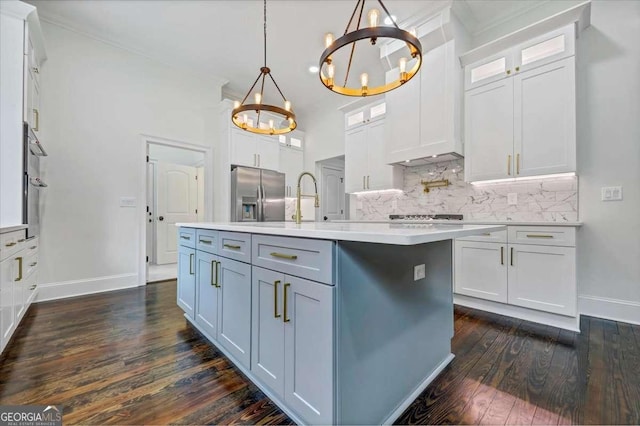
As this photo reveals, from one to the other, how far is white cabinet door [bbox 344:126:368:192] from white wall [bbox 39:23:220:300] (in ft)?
8.80

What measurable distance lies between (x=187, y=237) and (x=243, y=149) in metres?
2.59

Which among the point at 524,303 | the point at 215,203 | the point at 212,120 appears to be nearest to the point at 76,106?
the point at 212,120

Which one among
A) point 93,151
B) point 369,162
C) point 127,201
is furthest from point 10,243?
point 369,162

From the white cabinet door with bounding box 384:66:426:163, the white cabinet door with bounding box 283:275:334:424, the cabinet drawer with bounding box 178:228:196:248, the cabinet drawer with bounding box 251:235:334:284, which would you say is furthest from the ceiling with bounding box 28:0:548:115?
the white cabinet door with bounding box 283:275:334:424

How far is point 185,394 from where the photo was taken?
1.43m

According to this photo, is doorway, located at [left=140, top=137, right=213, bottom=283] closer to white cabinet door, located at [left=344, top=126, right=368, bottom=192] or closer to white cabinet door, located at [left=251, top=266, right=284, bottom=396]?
white cabinet door, located at [left=344, top=126, right=368, bottom=192]

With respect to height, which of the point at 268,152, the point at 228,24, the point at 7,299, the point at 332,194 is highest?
the point at 228,24

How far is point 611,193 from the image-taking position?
8.07 feet

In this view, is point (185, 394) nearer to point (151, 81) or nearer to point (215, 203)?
point (215, 203)

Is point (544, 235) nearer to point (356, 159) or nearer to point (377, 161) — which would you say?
point (377, 161)

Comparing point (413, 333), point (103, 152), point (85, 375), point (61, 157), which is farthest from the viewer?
point (103, 152)

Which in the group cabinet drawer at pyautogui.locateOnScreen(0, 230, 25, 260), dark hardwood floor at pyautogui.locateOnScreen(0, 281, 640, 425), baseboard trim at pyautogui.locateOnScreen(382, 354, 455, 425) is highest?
cabinet drawer at pyautogui.locateOnScreen(0, 230, 25, 260)

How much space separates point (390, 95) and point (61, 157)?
4.05m

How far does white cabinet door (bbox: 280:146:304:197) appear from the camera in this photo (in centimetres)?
540
